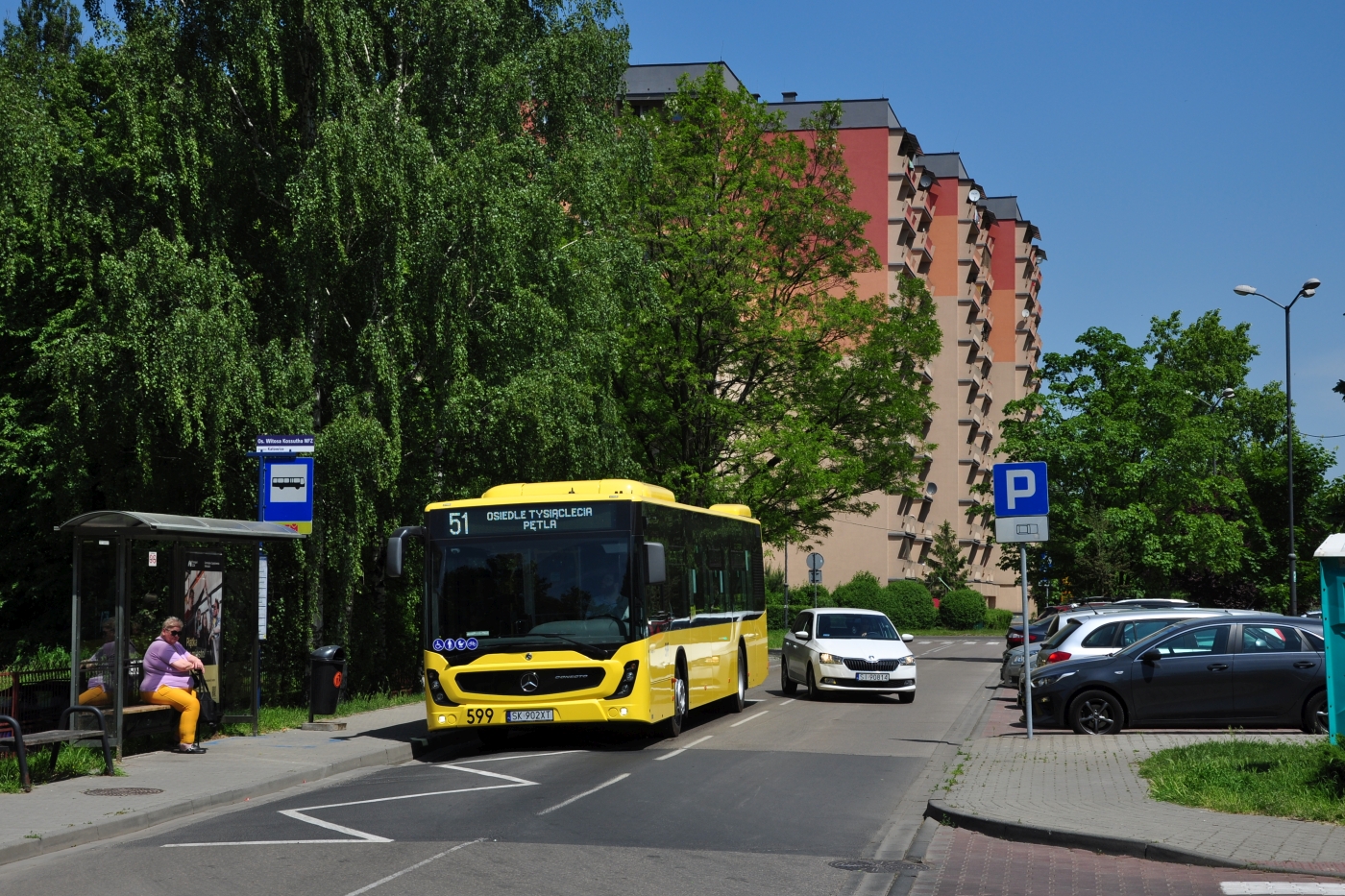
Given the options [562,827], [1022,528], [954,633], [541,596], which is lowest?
[954,633]

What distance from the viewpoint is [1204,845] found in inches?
367

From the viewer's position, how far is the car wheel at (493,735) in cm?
1759

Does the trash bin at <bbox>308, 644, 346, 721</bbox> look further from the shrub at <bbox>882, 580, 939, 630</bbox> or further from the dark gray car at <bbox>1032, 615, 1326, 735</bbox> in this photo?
the shrub at <bbox>882, 580, 939, 630</bbox>

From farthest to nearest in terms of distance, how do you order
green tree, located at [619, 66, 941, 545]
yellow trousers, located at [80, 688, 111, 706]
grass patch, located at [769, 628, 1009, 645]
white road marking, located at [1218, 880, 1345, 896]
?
grass patch, located at [769, 628, 1009, 645]
green tree, located at [619, 66, 941, 545]
yellow trousers, located at [80, 688, 111, 706]
white road marking, located at [1218, 880, 1345, 896]

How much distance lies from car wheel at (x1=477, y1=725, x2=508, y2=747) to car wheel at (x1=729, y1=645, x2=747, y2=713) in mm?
5695

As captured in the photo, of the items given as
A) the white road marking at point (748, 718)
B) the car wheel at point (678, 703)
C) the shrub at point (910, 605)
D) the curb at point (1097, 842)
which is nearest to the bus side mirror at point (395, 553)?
the car wheel at point (678, 703)

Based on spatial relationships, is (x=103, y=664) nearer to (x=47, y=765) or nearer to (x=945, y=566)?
(x=47, y=765)

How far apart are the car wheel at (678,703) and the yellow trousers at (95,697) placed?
6.74 meters

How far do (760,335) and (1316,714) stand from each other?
22.0 metres

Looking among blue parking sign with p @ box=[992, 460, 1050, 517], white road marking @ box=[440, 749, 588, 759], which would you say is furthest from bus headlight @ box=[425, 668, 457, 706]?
blue parking sign with p @ box=[992, 460, 1050, 517]

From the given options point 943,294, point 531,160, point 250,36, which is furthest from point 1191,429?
point 943,294

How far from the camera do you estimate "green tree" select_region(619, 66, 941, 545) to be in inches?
1464

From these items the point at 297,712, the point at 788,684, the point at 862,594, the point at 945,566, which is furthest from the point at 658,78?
the point at 297,712

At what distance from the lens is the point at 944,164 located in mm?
101188
